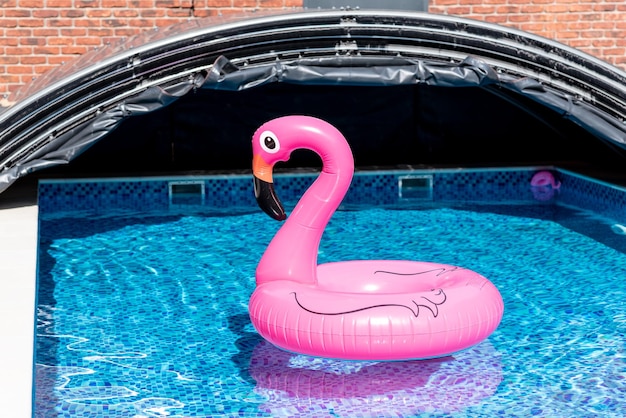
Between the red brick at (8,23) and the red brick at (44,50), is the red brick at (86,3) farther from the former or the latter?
the red brick at (8,23)

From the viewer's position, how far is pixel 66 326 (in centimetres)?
582

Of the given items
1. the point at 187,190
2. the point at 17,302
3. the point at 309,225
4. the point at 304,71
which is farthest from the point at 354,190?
the point at 17,302

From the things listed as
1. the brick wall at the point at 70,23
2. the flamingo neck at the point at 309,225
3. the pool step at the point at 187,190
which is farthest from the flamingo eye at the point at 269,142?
the brick wall at the point at 70,23

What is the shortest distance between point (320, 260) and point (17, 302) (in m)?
2.95

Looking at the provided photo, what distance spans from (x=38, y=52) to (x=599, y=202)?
6466 mm

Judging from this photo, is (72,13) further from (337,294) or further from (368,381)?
(368,381)

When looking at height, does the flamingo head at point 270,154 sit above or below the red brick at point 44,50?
below

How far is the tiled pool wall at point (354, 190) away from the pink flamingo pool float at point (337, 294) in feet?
14.6

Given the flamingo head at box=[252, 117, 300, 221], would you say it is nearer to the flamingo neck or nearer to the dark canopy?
the flamingo neck

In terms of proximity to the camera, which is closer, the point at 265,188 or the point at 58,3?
the point at 265,188

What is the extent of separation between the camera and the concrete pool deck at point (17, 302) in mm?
3951

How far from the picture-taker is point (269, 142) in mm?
5242

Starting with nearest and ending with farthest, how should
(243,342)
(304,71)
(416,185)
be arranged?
1. (243,342)
2. (304,71)
3. (416,185)

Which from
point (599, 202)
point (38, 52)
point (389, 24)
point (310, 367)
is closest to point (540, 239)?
point (599, 202)
